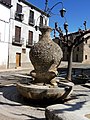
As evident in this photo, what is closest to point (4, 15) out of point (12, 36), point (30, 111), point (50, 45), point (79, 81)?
point (12, 36)

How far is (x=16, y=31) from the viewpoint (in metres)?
26.3

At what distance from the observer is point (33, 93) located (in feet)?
19.8

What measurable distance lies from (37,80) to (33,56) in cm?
77

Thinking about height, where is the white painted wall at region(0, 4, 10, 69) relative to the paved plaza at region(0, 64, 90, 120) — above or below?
above

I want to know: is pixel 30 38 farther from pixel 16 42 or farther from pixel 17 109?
pixel 17 109

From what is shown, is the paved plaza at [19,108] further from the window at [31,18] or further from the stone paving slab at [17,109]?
the window at [31,18]

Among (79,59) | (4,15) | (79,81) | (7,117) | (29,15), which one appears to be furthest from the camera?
(79,59)

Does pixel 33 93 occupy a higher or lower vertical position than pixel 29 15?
lower

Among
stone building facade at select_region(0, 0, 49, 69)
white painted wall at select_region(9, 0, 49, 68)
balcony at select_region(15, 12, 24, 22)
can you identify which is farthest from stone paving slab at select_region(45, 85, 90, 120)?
balcony at select_region(15, 12, 24, 22)

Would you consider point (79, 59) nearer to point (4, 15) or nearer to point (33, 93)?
point (4, 15)

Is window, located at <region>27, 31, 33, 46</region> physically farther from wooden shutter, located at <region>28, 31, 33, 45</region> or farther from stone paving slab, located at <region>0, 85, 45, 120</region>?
stone paving slab, located at <region>0, 85, 45, 120</region>

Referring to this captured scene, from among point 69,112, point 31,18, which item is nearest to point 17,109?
point 69,112

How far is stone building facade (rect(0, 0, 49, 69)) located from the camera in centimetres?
2400

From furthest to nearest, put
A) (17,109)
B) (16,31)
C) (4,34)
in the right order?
(16,31), (4,34), (17,109)
